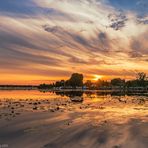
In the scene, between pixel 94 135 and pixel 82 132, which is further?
pixel 82 132

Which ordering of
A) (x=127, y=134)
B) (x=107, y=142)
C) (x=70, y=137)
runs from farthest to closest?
(x=127, y=134) → (x=70, y=137) → (x=107, y=142)

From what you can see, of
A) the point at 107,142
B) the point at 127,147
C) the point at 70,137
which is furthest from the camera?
the point at 70,137

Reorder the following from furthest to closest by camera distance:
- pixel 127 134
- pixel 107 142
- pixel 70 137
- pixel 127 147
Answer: pixel 127 134, pixel 70 137, pixel 107 142, pixel 127 147

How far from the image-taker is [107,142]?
15.2 meters

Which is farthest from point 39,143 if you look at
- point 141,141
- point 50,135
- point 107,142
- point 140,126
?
point 140,126

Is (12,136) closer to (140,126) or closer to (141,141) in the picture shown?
(141,141)

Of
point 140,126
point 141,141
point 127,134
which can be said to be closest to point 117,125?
point 140,126

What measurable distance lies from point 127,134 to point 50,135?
4.69 meters

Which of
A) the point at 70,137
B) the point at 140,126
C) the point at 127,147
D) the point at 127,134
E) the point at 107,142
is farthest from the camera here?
the point at 140,126

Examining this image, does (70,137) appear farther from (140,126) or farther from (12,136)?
(140,126)

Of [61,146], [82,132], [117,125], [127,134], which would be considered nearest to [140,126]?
[117,125]

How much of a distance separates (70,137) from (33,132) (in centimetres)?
269

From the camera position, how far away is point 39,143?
14750 millimetres

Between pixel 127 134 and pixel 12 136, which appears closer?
pixel 12 136
